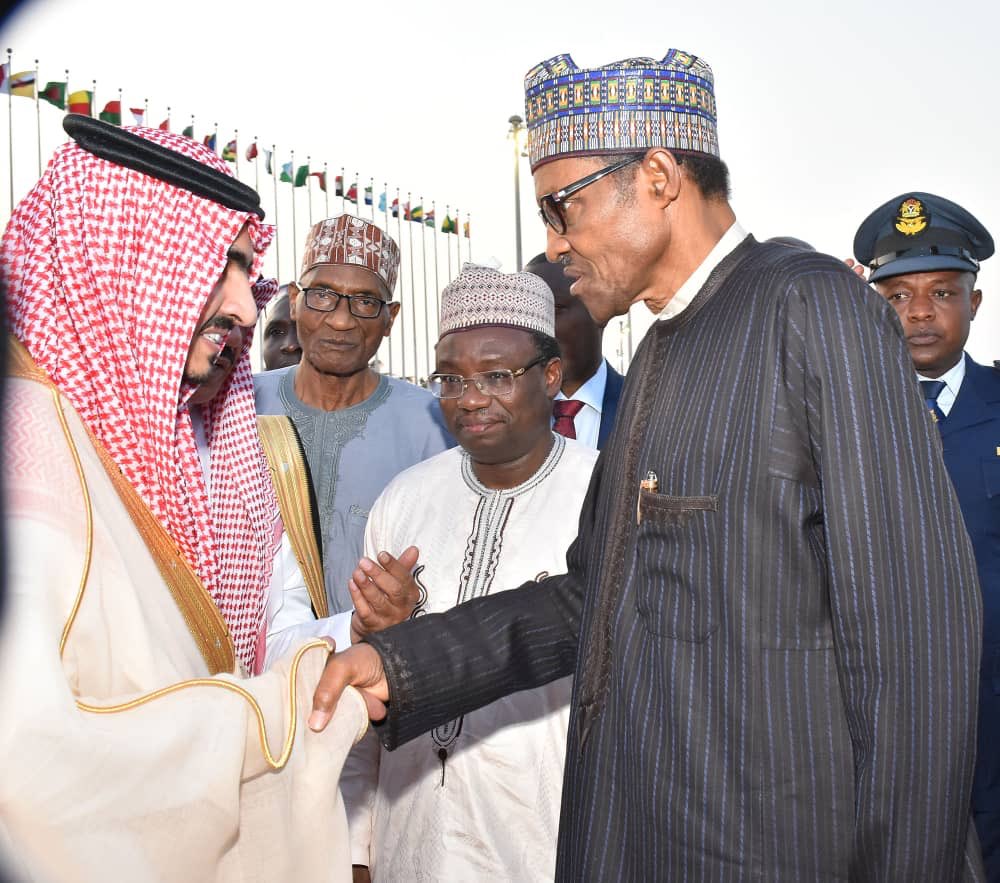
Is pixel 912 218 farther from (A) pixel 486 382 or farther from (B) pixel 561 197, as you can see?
(B) pixel 561 197

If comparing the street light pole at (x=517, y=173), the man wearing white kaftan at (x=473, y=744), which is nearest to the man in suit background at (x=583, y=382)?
the man wearing white kaftan at (x=473, y=744)

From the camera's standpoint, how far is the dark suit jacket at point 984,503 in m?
3.92

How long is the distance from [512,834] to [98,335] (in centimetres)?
195

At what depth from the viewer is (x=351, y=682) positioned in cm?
233

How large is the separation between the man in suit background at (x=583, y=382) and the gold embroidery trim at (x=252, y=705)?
3310 mm

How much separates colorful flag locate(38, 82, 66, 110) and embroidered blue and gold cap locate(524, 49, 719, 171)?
21.8 metres

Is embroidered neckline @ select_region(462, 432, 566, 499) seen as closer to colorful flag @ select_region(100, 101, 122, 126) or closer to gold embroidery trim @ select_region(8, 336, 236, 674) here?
gold embroidery trim @ select_region(8, 336, 236, 674)

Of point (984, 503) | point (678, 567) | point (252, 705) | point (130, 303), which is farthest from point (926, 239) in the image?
point (252, 705)

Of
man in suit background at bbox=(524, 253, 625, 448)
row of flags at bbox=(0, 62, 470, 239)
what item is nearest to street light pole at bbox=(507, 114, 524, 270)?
row of flags at bbox=(0, 62, 470, 239)

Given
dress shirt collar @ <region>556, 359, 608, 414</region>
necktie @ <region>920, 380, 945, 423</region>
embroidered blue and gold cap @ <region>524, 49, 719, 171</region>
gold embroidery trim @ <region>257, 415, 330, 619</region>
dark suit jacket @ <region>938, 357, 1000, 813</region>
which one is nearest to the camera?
embroidered blue and gold cap @ <region>524, 49, 719, 171</region>

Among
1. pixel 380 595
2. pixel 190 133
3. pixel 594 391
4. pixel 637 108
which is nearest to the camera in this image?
pixel 637 108

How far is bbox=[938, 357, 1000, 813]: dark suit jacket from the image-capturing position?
3.92m

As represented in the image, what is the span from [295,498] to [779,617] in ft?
6.74

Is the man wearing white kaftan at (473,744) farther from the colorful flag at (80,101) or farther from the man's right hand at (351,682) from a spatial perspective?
the colorful flag at (80,101)
